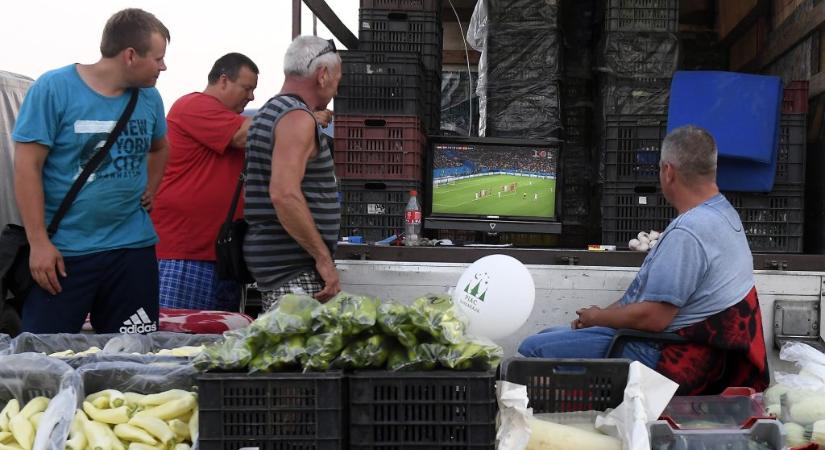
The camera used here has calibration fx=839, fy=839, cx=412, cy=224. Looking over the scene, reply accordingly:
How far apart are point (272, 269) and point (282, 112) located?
1.98 feet

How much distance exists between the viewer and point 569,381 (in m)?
2.34

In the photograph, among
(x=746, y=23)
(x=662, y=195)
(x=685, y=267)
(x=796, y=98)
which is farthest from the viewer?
(x=746, y=23)

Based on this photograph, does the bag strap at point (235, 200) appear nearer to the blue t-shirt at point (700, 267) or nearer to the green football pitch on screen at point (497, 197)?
the green football pitch on screen at point (497, 197)

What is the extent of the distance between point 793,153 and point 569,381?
271cm

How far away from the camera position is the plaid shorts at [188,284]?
4.20 meters

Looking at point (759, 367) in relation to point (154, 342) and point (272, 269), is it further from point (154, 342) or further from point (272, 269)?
point (154, 342)

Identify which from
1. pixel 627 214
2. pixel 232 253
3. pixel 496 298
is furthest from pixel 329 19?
pixel 496 298

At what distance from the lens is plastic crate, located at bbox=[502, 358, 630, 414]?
7.54ft

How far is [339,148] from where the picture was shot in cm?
469

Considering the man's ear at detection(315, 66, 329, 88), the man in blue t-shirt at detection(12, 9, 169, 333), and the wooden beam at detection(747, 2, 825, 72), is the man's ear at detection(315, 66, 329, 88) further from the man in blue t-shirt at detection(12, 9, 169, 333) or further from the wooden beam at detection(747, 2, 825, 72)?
the wooden beam at detection(747, 2, 825, 72)

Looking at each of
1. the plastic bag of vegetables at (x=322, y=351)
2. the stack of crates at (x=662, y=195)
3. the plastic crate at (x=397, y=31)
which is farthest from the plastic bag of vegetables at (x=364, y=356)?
the plastic crate at (x=397, y=31)

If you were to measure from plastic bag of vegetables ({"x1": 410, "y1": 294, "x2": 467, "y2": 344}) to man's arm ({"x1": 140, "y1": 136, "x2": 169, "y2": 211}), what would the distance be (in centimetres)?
189

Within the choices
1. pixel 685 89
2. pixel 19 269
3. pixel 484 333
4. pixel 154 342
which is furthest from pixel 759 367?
pixel 19 269

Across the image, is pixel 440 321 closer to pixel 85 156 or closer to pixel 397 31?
pixel 85 156
